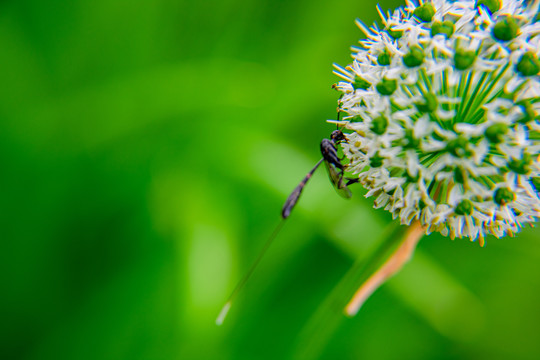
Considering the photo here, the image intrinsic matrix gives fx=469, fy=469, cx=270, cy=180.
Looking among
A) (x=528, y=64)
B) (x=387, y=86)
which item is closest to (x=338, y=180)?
(x=387, y=86)

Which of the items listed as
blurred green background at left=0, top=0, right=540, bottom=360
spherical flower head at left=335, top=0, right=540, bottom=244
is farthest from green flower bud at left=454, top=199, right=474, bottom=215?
blurred green background at left=0, top=0, right=540, bottom=360

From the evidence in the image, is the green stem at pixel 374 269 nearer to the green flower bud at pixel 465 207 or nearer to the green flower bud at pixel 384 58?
the green flower bud at pixel 465 207

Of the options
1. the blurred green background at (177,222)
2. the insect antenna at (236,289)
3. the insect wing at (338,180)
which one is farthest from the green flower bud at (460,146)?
the blurred green background at (177,222)

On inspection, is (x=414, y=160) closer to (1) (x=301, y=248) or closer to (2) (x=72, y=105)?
(1) (x=301, y=248)

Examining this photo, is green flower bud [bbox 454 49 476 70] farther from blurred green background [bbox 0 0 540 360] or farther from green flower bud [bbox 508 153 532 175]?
blurred green background [bbox 0 0 540 360]

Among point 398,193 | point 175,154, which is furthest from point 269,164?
point 398,193
